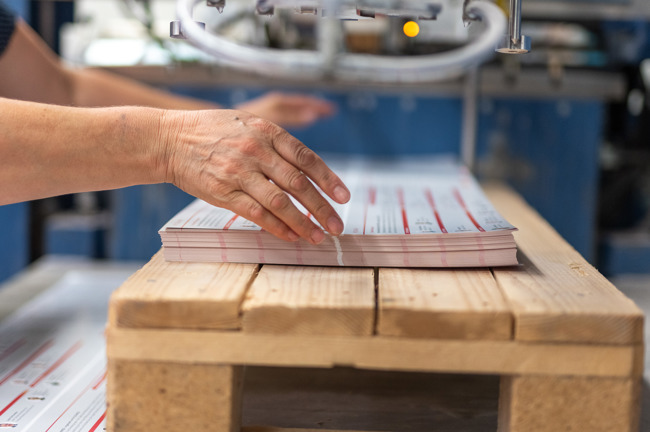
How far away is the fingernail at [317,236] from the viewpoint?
71 cm

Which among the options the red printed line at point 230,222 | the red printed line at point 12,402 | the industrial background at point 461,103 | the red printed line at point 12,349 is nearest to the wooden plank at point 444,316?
the red printed line at point 230,222

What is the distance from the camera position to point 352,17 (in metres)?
0.88

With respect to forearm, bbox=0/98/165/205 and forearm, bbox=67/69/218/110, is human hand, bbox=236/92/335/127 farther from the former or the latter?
forearm, bbox=0/98/165/205

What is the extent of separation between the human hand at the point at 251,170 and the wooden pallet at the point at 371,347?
12cm

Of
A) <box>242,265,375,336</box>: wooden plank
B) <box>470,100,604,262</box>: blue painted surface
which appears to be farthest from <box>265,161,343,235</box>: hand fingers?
<box>470,100,604,262</box>: blue painted surface

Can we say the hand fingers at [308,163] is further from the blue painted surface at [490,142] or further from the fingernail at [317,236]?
the blue painted surface at [490,142]

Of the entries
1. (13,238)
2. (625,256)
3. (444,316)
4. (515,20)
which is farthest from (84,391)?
(625,256)

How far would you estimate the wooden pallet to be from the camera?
1.89 ft

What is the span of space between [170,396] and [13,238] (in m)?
1.94

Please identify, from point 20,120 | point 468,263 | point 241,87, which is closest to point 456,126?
point 241,87

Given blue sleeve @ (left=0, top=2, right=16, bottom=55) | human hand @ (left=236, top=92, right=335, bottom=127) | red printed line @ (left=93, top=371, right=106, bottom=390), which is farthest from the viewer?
human hand @ (left=236, top=92, right=335, bottom=127)

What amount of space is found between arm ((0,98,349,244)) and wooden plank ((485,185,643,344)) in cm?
21

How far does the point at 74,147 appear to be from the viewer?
712 millimetres

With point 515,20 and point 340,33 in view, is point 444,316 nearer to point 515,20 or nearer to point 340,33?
point 515,20
